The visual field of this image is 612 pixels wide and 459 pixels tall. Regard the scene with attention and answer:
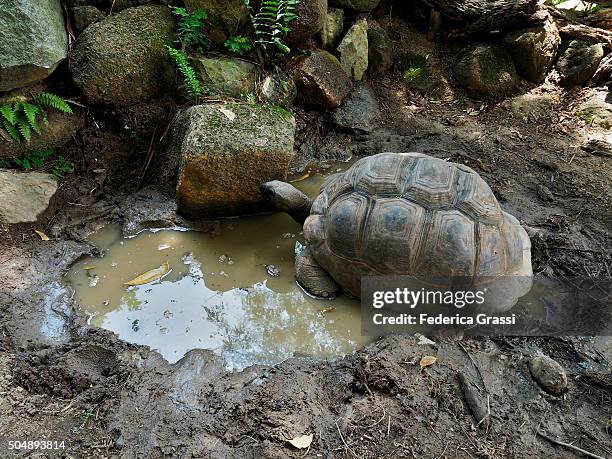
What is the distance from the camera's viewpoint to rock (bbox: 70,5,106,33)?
4.47m

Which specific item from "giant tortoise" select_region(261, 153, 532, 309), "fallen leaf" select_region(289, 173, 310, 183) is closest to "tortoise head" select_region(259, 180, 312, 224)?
"giant tortoise" select_region(261, 153, 532, 309)

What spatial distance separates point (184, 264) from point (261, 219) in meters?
Answer: 0.92

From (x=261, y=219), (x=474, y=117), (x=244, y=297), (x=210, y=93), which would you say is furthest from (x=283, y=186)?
(x=474, y=117)

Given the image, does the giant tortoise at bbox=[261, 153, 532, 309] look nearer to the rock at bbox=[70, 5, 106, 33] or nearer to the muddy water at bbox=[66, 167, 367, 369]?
the muddy water at bbox=[66, 167, 367, 369]

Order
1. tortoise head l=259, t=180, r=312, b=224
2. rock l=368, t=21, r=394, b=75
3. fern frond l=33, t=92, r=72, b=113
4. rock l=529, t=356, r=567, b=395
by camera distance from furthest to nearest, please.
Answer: rock l=368, t=21, r=394, b=75, fern frond l=33, t=92, r=72, b=113, tortoise head l=259, t=180, r=312, b=224, rock l=529, t=356, r=567, b=395

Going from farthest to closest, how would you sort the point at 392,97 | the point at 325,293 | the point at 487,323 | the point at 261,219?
the point at 392,97
the point at 261,219
the point at 325,293
the point at 487,323

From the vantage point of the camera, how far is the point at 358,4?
5.90m

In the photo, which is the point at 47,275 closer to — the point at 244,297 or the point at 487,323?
the point at 244,297

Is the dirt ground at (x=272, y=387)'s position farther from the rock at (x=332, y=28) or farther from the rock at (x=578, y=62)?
the rock at (x=332, y=28)

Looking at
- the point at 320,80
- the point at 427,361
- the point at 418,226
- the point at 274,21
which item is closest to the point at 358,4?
the point at 320,80

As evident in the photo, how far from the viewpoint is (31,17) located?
395 centimetres

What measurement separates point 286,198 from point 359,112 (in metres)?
2.31

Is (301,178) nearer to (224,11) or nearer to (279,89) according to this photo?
(279,89)

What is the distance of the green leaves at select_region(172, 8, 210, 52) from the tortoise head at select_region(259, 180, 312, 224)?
191 centimetres
